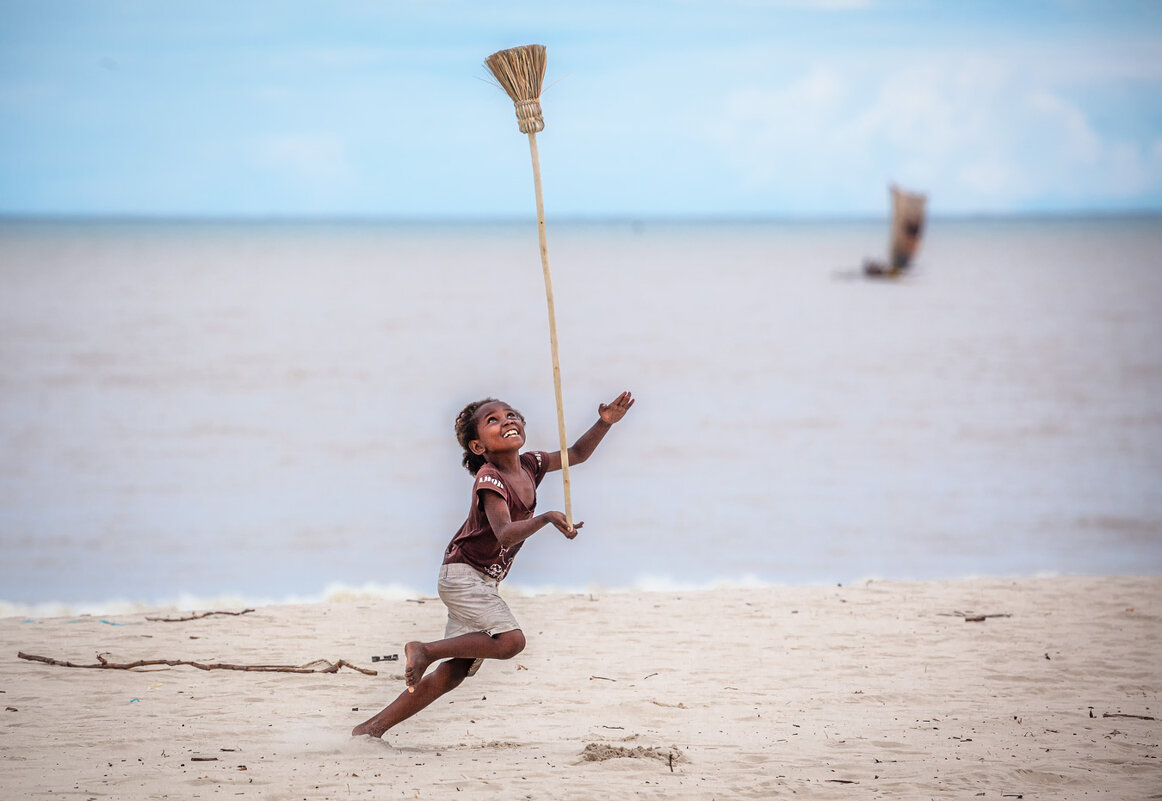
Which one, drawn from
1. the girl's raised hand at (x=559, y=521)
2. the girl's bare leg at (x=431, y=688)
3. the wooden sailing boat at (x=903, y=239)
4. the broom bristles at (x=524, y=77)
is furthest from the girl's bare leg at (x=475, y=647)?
the wooden sailing boat at (x=903, y=239)

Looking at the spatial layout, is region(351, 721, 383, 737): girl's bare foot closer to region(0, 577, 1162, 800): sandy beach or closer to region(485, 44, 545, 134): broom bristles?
region(0, 577, 1162, 800): sandy beach

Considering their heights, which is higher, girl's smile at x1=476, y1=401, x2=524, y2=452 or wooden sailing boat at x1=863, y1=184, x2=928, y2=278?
girl's smile at x1=476, y1=401, x2=524, y2=452

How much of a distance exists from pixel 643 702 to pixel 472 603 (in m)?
1.19

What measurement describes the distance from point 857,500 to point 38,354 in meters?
14.4

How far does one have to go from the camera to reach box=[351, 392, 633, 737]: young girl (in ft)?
13.9

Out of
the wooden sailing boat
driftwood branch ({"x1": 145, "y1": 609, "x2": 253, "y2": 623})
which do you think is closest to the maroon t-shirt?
driftwood branch ({"x1": 145, "y1": 609, "x2": 253, "y2": 623})

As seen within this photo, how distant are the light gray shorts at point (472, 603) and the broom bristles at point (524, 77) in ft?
5.26

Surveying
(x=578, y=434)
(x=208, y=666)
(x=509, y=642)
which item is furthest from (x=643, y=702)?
(x=578, y=434)

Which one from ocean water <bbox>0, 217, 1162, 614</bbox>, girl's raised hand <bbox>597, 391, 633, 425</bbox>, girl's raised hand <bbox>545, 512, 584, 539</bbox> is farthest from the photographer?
ocean water <bbox>0, 217, 1162, 614</bbox>

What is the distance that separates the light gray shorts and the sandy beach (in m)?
0.46

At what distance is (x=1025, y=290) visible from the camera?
40.3m

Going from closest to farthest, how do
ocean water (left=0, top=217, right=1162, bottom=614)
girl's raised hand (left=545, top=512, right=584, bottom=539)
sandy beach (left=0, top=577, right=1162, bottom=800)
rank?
girl's raised hand (left=545, top=512, right=584, bottom=539)
sandy beach (left=0, top=577, right=1162, bottom=800)
ocean water (left=0, top=217, right=1162, bottom=614)

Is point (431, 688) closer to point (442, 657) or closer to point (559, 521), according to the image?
point (442, 657)

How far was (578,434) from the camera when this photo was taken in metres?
13.3
